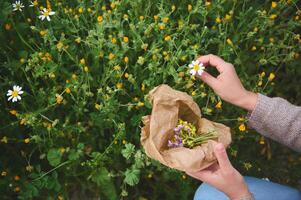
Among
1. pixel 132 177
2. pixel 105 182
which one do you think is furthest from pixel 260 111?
pixel 105 182

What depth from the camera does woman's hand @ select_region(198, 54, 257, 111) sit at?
65.1 inches

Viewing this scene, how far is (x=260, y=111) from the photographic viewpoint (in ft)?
5.48

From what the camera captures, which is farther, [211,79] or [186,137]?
[211,79]

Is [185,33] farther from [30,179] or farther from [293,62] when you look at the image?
[30,179]

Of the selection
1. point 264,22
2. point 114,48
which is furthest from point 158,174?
point 264,22

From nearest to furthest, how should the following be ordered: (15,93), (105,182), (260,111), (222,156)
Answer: (222,156)
(260,111)
(15,93)
(105,182)

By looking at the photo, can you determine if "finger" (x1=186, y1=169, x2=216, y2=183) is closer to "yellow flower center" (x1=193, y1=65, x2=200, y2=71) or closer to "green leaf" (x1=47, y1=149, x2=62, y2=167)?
"yellow flower center" (x1=193, y1=65, x2=200, y2=71)

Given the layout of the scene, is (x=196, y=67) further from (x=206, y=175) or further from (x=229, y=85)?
(x=206, y=175)

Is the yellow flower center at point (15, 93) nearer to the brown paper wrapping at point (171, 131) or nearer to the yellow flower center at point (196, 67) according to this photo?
the brown paper wrapping at point (171, 131)

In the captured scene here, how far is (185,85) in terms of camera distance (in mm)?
1898

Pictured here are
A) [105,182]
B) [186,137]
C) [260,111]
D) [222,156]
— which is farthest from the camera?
[105,182]

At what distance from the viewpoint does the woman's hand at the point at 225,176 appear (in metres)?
1.40

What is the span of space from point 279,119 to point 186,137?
383 millimetres

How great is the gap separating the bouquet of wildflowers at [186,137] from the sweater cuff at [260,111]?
20 cm
